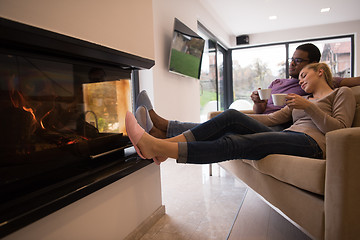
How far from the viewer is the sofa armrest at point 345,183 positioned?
2.48ft

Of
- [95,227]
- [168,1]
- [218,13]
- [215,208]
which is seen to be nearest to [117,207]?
[95,227]

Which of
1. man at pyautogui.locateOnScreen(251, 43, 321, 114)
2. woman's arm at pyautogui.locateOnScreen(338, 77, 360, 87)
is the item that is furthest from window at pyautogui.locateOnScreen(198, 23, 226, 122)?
woman's arm at pyautogui.locateOnScreen(338, 77, 360, 87)

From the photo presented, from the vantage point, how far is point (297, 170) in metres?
0.96

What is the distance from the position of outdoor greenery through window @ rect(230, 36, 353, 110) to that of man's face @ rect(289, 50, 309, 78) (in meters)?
3.54

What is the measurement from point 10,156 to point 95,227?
1.50 ft

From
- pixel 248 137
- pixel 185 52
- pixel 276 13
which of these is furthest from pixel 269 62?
pixel 248 137

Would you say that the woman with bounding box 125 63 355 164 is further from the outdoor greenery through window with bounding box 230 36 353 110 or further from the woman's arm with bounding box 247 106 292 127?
the outdoor greenery through window with bounding box 230 36 353 110

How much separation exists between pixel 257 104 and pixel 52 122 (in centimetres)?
164

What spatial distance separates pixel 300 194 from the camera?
94cm

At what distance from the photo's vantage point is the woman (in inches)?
44.0

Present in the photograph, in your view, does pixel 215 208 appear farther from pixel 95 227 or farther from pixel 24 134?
pixel 24 134

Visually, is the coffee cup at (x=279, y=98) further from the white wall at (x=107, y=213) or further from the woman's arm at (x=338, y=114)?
the white wall at (x=107, y=213)

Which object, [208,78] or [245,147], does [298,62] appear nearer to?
[245,147]

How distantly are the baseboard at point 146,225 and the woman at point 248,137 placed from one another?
0.39 m
